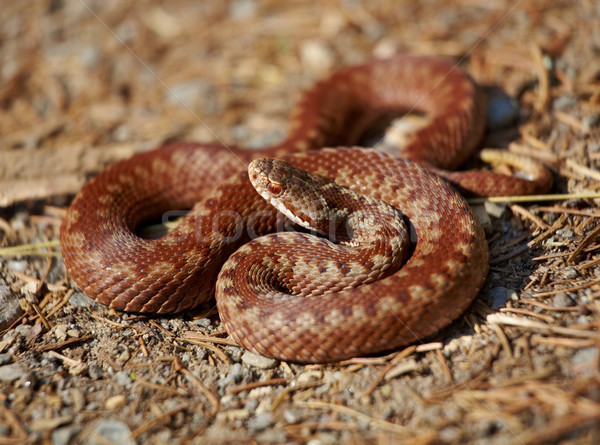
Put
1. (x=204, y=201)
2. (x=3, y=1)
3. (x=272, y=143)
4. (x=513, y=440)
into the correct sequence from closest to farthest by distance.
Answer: (x=513, y=440) < (x=204, y=201) < (x=272, y=143) < (x=3, y=1)

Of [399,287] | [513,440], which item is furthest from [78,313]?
[513,440]

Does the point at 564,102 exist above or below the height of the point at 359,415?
above

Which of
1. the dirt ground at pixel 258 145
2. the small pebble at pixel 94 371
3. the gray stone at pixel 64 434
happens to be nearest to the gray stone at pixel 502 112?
the dirt ground at pixel 258 145

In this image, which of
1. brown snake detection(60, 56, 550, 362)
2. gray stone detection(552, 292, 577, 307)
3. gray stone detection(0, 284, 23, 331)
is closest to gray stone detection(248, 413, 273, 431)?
brown snake detection(60, 56, 550, 362)

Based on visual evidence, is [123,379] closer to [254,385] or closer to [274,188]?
[254,385]

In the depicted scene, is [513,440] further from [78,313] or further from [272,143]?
[272,143]

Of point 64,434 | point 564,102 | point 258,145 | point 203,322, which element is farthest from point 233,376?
point 564,102
